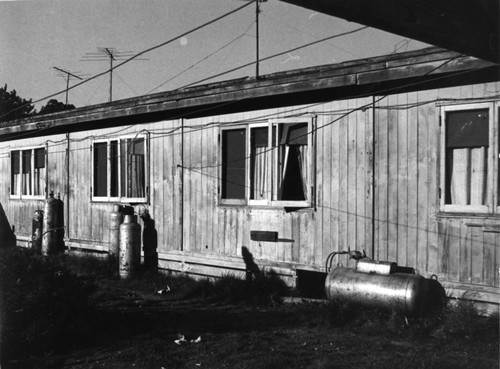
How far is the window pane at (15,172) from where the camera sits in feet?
55.9

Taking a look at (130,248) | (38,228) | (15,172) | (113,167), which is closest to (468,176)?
(130,248)

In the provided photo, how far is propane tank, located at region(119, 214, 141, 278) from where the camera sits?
37.2 ft

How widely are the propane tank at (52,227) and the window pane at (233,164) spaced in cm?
610

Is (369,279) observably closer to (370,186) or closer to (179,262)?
(370,186)

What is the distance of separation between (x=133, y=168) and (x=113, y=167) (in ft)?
2.75

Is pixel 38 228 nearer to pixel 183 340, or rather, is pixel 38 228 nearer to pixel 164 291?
pixel 164 291

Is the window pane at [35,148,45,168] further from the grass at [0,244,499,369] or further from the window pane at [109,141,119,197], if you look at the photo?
the grass at [0,244,499,369]

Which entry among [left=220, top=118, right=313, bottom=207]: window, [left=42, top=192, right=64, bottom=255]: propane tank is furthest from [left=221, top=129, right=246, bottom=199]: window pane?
[left=42, top=192, right=64, bottom=255]: propane tank

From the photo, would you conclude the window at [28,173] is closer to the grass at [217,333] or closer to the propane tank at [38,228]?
the propane tank at [38,228]

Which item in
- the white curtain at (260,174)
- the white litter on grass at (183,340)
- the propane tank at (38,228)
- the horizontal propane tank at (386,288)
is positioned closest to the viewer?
the white litter on grass at (183,340)

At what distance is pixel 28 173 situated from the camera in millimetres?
16547

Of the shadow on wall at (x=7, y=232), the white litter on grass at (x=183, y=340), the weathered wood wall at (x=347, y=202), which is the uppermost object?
the weathered wood wall at (x=347, y=202)

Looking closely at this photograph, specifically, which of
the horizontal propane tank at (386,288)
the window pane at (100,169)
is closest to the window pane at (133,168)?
the window pane at (100,169)

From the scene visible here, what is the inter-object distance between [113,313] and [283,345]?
8.80 ft
